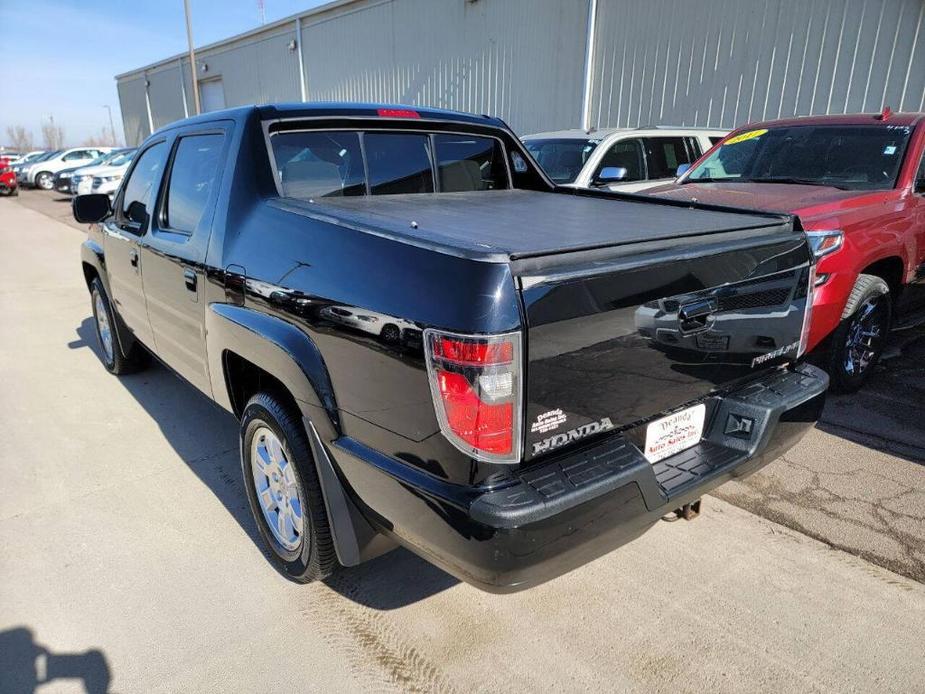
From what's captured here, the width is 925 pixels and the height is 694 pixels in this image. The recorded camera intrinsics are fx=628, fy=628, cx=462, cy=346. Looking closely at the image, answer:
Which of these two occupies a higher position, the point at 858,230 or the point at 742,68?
the point at 742,68

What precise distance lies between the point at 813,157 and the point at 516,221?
12.9 feet

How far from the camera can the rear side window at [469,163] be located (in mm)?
3555

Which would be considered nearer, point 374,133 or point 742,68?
point 374,133

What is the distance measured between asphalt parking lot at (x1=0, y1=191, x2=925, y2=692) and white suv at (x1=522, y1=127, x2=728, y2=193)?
423cm

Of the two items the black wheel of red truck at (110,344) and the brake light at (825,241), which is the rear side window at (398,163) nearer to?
the brake light at (825,241)

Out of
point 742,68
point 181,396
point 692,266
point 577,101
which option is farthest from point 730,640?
point 577,101

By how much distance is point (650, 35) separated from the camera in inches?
437

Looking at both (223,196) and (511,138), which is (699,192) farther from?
(223,196)

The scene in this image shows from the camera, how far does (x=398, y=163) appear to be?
332 cm

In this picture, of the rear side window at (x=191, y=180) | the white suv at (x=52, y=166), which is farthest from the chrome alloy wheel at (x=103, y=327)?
→ the white suv at (x=52, y=166)

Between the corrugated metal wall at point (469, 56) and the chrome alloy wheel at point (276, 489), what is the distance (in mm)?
11780

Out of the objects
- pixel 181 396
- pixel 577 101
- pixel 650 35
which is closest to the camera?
pixel 181 396

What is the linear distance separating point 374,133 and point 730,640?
276 cm

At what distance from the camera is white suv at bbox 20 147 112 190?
27328 mm
